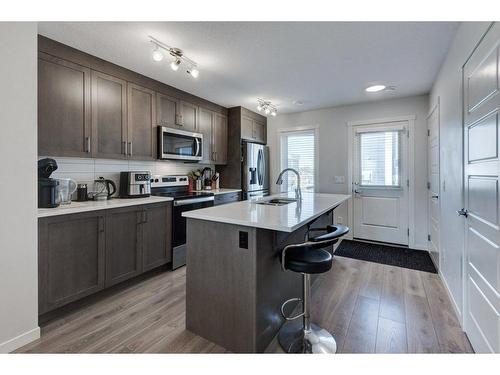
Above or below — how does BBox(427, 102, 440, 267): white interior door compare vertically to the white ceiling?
below

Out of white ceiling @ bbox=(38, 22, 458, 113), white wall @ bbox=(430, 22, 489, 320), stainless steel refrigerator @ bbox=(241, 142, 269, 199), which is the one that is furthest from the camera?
stainless steel refrigerator @ bbox=(241, 142, 269, 199)

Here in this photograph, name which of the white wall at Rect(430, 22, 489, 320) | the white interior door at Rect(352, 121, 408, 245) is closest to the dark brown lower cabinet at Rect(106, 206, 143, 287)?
the white wall at Rect(430, 22, 489, 320)

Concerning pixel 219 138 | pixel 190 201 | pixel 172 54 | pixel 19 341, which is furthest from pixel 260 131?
pixel 19 341

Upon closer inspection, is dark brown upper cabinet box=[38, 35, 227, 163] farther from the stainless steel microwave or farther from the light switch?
the light switch

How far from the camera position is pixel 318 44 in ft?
7.30

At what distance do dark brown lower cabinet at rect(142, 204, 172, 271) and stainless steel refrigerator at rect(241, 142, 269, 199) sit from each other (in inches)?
66.4

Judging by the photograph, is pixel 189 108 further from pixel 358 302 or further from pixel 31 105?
pixel 358 302

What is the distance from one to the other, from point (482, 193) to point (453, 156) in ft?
2.64

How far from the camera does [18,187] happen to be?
1.63 metres

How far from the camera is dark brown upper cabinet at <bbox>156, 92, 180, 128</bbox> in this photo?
10.3 ft

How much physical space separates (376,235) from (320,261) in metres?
3.15

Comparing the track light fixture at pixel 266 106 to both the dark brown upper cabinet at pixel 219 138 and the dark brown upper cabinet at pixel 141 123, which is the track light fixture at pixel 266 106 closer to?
the dark brown upper cabinet at pixel 219 138

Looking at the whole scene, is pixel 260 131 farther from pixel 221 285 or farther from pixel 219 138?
pixel 221 285
